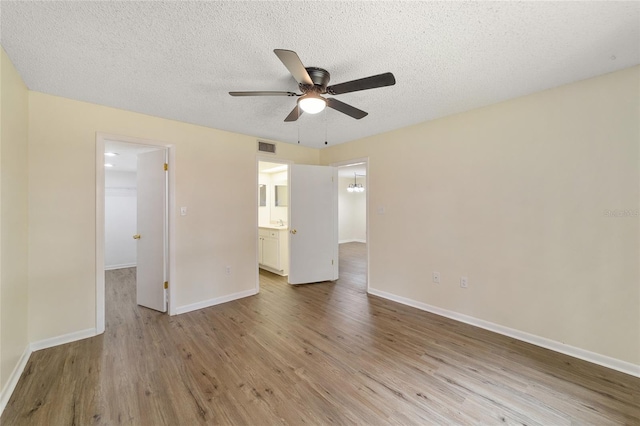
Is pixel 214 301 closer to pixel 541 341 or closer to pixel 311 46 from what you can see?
pixel 311 46

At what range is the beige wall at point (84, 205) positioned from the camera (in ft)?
7.66

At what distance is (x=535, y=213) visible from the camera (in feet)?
7.91

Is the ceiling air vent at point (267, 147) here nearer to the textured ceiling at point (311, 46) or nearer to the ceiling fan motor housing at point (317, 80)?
the textured ceiling at point (311, 46)

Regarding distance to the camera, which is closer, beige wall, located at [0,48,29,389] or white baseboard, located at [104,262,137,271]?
beige wall, located at [0,48,29,389]

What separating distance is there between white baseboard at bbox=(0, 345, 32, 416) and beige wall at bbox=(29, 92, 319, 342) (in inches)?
7.9

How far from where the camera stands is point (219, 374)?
6.56ft

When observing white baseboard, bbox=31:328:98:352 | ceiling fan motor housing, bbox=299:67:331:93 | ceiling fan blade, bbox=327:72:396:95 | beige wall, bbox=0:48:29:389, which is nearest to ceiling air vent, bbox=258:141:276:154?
ceiling fan motor housing, bbox=299:67:331:93

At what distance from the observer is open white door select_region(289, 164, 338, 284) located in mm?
4219

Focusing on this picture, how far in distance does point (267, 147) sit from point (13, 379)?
11.2 feet

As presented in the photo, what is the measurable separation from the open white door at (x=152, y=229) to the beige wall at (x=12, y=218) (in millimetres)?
1123

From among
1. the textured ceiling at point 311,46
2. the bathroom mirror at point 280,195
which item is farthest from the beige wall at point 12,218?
the bathroom mirror at point 280,195

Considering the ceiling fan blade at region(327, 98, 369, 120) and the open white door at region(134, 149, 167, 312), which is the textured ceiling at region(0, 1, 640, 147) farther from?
the open white door at region(134, 149, 167, 312)

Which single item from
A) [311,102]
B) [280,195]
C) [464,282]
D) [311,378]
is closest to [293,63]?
[311,102]

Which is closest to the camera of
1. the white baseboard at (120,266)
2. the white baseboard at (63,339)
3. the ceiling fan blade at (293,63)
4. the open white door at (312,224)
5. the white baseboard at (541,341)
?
the ceiling fan blade at (293,63)
